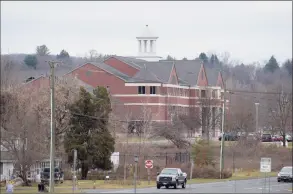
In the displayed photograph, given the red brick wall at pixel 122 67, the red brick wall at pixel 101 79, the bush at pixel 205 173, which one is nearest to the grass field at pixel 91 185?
the bush at pixel 205 173

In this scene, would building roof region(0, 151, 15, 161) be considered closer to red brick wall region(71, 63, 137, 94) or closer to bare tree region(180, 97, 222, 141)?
bare tree region(180, 97, 222, 141)

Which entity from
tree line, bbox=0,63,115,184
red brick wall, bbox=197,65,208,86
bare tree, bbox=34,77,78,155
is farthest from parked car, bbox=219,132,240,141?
tree line, bbox=0,63,115,184

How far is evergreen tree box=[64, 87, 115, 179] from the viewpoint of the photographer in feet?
250

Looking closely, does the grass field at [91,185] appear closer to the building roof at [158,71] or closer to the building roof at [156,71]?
the building roof at [158,71]

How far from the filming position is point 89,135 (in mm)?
77562

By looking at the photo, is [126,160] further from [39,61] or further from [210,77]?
[39,61]

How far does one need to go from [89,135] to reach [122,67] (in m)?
50.3

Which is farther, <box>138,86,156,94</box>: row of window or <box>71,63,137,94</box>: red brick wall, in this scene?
<box>138,86,156,94</box>: row of window

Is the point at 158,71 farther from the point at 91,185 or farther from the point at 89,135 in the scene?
the point at 91,185

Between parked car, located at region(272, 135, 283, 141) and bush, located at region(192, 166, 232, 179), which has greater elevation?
parked car, located at region(272, 135, 283, 141)

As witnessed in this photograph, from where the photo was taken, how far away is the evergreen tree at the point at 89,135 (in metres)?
76.2

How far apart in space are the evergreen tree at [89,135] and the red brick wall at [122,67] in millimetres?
46702

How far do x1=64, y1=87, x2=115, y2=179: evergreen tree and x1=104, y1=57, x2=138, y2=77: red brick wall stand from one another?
4670 centimetres

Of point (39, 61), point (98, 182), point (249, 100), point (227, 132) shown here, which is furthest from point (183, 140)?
point (39, 61)
